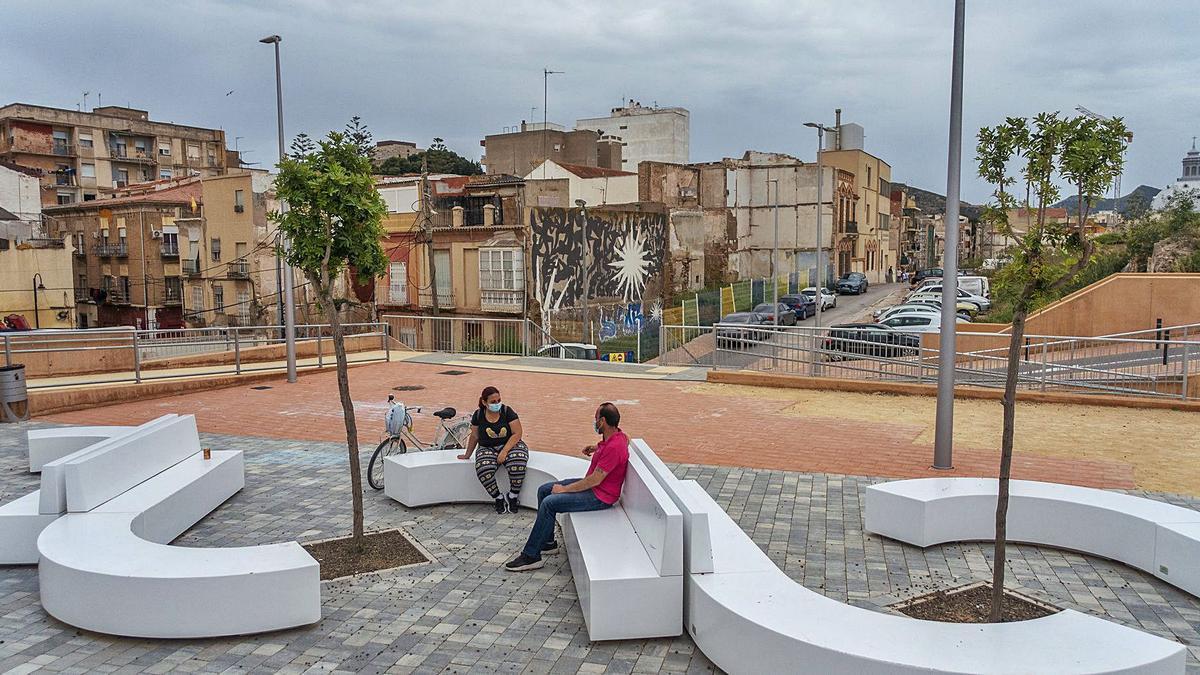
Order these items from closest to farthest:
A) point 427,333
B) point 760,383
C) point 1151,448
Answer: point 1151,448, point 760,383, point 427,333

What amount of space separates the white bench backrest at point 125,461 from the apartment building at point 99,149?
2245 inches

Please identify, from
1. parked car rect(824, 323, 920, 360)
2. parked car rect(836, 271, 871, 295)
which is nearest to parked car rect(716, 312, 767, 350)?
parked car rect(824, 323, 920, 360)

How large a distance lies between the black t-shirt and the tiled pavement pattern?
73 centimetres

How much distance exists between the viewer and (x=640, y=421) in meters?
13.1

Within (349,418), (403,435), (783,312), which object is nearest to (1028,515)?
(349,418)

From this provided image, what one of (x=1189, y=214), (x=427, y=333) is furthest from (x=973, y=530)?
(x=1189, y=214)

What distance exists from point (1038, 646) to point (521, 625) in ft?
10.4

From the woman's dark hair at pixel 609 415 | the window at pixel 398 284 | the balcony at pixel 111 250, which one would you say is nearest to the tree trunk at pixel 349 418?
the woman's dark hair at pixel 609 415

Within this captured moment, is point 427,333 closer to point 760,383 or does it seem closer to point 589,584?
point 760,383

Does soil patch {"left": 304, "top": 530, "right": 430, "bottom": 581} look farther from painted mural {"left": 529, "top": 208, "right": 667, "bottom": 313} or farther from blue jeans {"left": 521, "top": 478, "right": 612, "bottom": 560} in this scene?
painted mural {"left": 529, "top": 208, "right": 667, "bottom": 313}

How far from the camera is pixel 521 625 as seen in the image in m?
5.86

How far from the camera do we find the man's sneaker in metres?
6.86

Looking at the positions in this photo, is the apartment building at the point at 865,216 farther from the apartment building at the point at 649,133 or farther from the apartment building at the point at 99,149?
the apartment building at the point at 99,149

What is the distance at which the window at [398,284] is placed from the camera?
143ft
